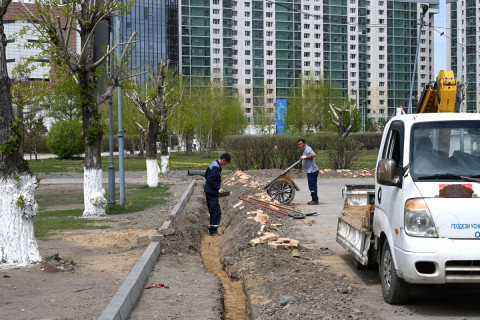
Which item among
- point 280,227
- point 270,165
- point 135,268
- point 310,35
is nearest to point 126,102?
point 270,165

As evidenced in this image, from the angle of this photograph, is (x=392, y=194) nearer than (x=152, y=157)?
Yes

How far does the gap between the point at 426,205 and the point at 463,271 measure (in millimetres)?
712

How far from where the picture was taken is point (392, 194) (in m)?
7.36

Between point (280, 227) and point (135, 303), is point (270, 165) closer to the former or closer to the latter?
point (280, 227)

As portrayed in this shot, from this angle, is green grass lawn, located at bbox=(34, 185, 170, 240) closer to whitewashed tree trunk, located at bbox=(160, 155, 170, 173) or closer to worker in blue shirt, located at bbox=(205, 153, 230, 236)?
worker in blue shirt, located at bbox=(205, 153, 230, 236)

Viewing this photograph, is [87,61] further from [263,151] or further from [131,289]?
[263,151]

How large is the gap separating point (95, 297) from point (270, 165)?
27218mm

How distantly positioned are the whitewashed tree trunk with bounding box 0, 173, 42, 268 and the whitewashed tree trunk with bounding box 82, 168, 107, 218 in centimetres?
A: 718

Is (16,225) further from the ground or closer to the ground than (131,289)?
further from the ground

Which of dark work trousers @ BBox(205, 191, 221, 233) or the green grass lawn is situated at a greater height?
dark work trousers @ BBox(205, 191, 221, 233)

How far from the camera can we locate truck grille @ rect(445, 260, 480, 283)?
6.43 metres

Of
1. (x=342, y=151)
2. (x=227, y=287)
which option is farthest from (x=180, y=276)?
(x=342, y=151)

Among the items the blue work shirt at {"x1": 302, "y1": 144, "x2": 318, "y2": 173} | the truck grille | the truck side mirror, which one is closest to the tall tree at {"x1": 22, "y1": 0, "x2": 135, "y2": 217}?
the blue work shirt at {"x1": 302, "y1": 144, "x2": 318, "y2": 173}

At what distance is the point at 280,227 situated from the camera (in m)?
13.6
